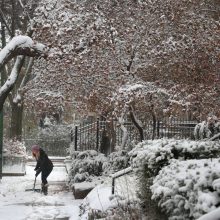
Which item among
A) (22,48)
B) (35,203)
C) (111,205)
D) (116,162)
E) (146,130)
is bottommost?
(35,203)

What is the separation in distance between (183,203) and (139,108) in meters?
9.61

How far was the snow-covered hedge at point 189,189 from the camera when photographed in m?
4.70

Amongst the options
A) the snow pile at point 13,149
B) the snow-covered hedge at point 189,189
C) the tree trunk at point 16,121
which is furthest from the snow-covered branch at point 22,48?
the tree trunk at point 16,121

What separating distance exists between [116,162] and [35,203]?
2623 mm

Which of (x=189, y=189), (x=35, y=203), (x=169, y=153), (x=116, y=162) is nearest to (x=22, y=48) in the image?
(x=116, y=162)

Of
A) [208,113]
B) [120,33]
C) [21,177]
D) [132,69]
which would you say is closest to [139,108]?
[132,69]

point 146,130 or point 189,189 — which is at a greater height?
point 146,130

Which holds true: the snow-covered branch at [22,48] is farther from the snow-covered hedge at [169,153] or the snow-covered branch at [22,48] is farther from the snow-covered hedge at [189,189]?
the snow-covered hedge at [189,189]

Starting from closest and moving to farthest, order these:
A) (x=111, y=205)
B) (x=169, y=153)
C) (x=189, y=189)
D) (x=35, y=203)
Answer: (x=189, y=189) < (x=169, y=153) < (x=111, y=205) < (x=35, y=203)

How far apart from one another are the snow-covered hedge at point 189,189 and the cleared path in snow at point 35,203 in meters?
5.08

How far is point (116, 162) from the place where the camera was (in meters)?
13.3

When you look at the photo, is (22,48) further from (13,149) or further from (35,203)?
(13,149)

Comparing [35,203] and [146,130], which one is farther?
[146,130]

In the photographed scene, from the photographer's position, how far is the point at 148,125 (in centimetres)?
1695
